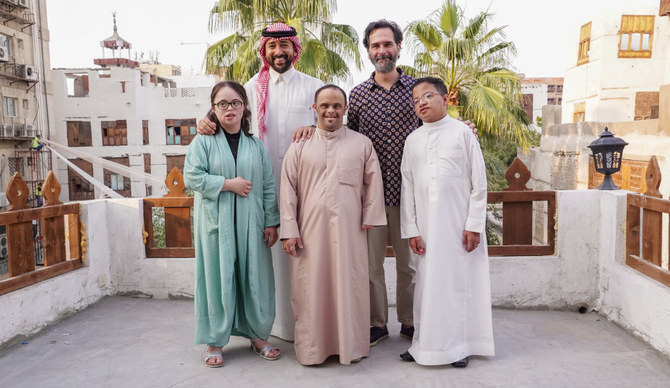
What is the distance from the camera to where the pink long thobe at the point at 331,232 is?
2596 mm

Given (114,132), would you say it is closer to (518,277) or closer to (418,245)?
(518,277)

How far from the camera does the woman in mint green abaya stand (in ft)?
8.66

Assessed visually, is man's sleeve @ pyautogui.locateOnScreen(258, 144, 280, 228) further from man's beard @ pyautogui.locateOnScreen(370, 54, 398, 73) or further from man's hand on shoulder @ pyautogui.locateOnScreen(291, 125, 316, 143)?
man's beard @ pyautogui.locateOnScreen(370, 54, 398, 73)

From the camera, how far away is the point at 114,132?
830 inches

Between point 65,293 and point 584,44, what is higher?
point 584,44

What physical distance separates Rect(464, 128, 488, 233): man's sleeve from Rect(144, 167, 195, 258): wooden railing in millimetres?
2060

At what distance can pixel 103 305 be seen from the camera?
3.71 metres

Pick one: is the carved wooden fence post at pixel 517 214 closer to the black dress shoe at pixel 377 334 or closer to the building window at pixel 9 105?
the black dress shoe at pixel 377 334

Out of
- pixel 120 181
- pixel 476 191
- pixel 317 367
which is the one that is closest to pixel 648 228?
pixel 476 191

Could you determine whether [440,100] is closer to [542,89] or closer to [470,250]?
[470,250]

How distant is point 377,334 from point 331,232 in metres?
0.75

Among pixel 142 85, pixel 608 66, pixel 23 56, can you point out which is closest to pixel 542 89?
pixel 608 66

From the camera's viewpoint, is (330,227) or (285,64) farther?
(285,64)

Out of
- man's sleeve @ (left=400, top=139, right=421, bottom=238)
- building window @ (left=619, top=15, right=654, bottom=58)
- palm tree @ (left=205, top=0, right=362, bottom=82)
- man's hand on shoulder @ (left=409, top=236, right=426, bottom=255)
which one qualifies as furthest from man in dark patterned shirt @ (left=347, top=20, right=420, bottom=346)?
building window @ (left=619, top=15, right=654, bottom=58)
